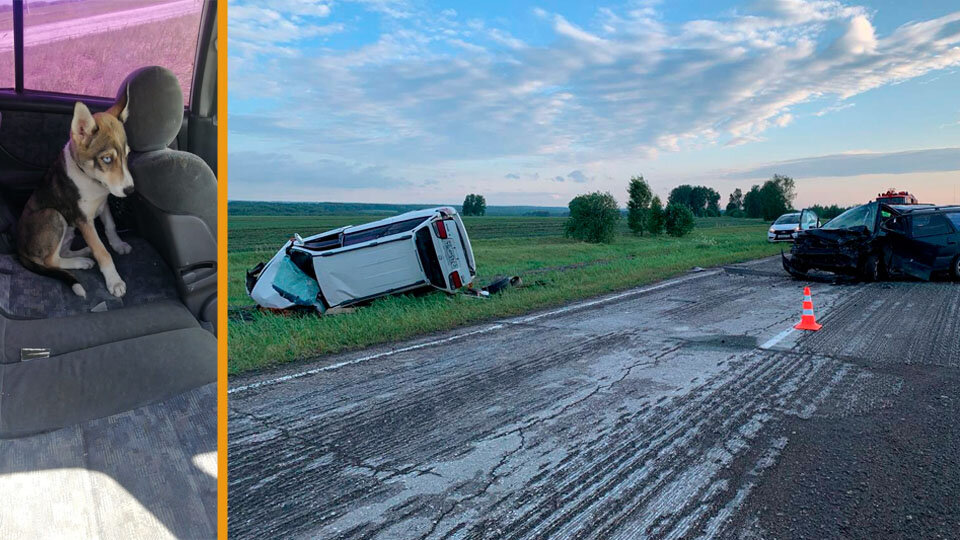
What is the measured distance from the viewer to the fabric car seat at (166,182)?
1597 mm

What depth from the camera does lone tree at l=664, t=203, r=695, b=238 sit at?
37031 mm

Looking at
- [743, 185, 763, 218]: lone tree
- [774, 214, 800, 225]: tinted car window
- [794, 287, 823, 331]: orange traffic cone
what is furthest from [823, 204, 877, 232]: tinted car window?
[743, 185, 763, 218]: lone tree

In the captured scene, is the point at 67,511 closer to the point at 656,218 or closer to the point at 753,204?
the point at 656,218

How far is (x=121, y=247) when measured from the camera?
166 cm

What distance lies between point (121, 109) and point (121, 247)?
0.37 m

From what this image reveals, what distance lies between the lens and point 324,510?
3061 mm

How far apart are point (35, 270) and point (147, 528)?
2.56 feet

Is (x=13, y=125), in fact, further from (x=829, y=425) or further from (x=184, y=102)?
(x=829, y=425)

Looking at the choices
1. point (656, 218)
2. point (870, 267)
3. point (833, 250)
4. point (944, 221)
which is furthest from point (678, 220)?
point (870, 267)

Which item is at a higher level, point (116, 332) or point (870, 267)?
point (116, 332)

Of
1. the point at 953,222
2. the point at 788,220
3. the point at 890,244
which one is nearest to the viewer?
the point at 890,244

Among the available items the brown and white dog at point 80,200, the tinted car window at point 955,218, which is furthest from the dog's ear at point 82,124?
the tinted car window at point 955,218

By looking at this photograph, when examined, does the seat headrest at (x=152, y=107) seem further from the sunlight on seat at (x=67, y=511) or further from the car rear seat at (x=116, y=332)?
the sunlight on seat at (x=67, y=511)

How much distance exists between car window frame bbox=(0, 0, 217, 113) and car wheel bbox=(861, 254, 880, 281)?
45.2 ft
